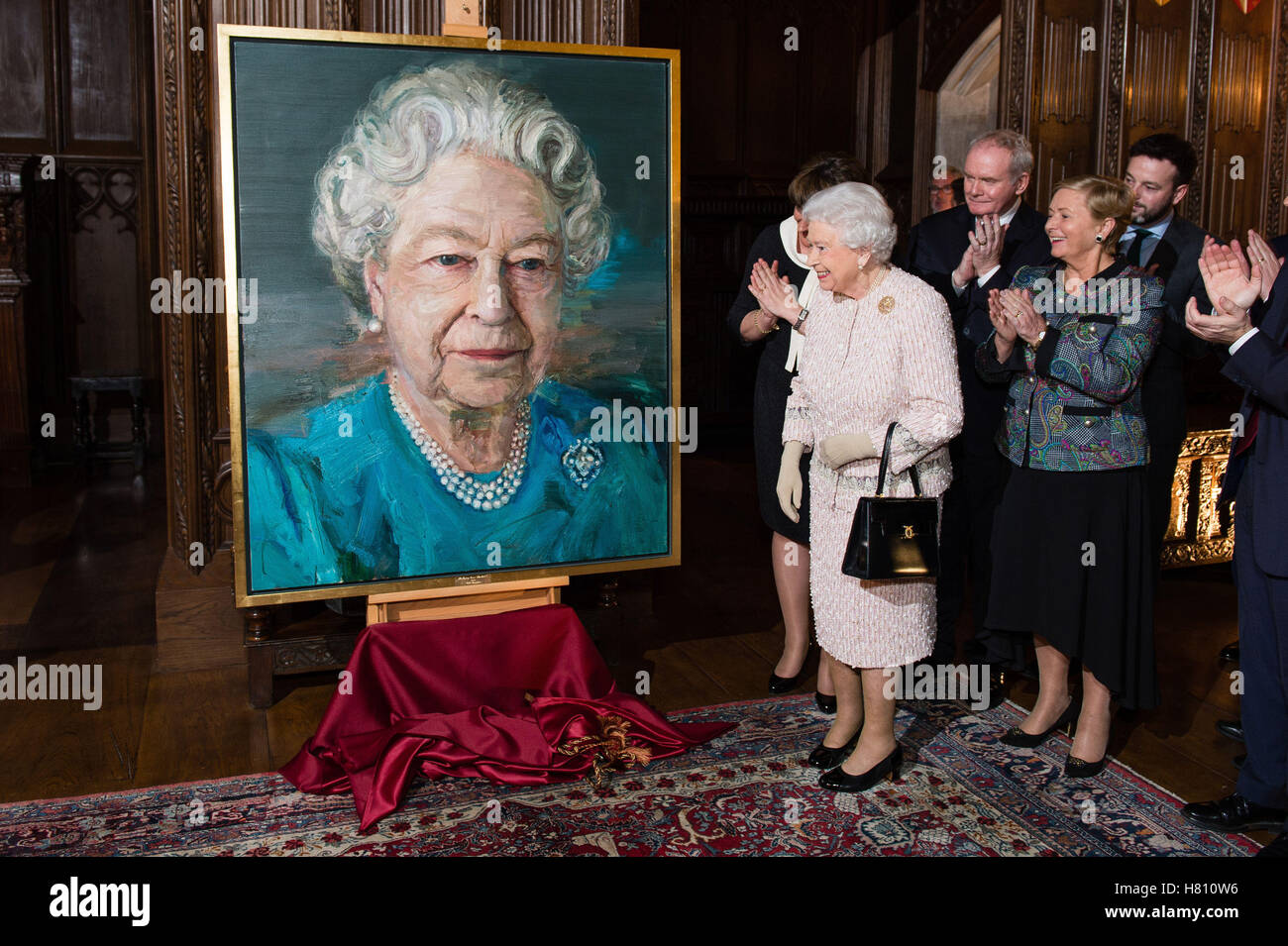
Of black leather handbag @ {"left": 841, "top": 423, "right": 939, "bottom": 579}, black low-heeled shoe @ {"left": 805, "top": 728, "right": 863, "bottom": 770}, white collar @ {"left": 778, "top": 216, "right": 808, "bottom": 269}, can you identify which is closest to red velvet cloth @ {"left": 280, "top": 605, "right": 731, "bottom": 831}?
black low-heeled shoe @ {"left": 805, "top": 728, "right": 863, "bottom": 770}

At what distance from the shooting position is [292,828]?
3244 millimetres

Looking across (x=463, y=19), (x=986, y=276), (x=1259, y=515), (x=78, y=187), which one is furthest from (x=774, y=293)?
(x=78, y=187)

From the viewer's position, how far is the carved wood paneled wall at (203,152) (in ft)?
13.9

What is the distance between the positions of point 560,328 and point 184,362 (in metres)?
1.46

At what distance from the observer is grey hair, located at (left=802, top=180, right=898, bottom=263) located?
323 centimetres

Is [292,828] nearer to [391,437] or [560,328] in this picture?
[391,437]

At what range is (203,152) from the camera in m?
4.32

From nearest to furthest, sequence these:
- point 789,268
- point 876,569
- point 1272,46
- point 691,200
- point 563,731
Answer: point 876,569 < point 563,731 < point 789,268 < point 1272,46 < point 691,200

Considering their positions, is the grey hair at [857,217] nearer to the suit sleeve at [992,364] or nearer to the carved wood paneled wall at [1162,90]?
the suit sleeve at [992,364]

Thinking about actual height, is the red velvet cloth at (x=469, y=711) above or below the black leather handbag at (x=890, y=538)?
below

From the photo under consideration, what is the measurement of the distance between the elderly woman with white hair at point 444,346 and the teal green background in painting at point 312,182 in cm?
5

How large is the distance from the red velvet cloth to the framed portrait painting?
8.8 inches

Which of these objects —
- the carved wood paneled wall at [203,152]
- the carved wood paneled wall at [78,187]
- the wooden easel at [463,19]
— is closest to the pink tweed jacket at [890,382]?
the wooden easel at [463,19]

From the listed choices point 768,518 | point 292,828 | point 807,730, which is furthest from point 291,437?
point 807,730
